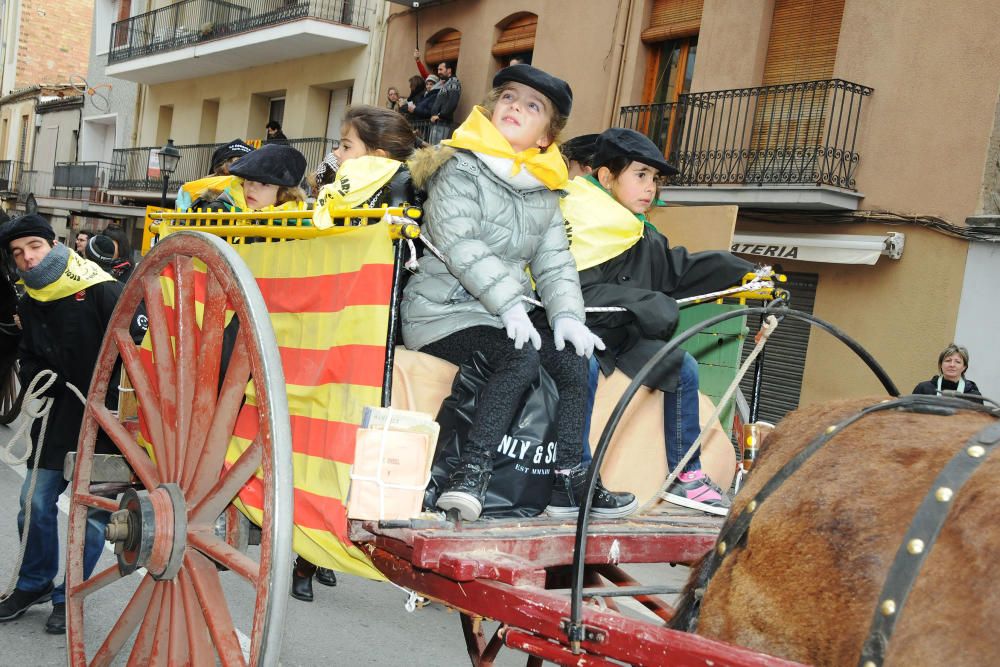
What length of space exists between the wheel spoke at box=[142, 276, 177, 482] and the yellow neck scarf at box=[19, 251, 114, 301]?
1.35 meters

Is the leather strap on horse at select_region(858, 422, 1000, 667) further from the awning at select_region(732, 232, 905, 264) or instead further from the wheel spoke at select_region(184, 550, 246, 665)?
the awning at select_region(732, 232, 905, 264)

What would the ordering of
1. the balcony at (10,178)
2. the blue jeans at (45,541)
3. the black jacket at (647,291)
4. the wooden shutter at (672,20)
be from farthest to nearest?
the balcony at (10,178) → the wooden shutter at (672,20) → the blue jeans at (45,541) → the black jacket at (647,291)

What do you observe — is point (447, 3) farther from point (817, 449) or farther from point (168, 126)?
point (817, 449)

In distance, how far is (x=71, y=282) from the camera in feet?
14.9

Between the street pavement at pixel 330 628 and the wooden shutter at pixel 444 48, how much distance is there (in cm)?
1321

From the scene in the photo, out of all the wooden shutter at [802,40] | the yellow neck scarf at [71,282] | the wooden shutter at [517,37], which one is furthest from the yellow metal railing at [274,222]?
the wooden shutter at [517,37]

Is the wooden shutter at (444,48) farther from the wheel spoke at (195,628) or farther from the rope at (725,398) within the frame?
the wheel spoke at (195,628)

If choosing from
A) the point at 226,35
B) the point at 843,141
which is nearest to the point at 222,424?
the point at 843,141

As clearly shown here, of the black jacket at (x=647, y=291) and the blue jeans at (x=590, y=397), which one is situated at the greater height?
the black jacket at (x=647, y=291)

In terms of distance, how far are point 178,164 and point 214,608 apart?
2303 centimetres

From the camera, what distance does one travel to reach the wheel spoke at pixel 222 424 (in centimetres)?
287

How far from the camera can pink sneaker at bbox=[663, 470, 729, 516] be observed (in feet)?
11.0

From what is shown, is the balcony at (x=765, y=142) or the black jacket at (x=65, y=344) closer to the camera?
the black jacket at (x=65, y=344)

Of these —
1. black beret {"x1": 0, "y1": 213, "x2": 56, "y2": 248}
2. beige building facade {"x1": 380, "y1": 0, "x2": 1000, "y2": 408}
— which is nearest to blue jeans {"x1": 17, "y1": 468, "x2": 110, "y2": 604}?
black beret {"x1": 0, "y1": 213, "x2": 56, "y2": 248}
